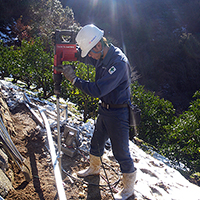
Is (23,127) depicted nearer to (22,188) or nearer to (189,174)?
(22,188)

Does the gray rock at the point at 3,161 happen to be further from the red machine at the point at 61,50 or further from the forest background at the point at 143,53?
the forest background at the point at 143,53

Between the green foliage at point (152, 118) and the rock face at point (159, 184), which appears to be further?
the green foliage at point (152, 118)

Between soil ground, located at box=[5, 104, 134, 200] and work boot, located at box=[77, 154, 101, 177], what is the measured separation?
0.24ft

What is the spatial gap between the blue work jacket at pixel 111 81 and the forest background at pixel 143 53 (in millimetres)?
768

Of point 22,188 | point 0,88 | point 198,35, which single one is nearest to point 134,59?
point 198,35

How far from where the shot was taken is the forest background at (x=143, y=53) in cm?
518

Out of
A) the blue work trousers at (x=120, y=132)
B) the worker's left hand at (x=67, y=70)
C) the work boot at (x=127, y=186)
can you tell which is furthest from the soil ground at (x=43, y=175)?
the worker's left hand at (x=67, y=70)

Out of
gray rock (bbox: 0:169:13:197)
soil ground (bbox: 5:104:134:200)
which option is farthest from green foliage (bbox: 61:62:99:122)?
gray rock (bbox: 0:169:13:197)

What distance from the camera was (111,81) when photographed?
6.88 ft

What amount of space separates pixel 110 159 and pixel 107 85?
5.38 ft

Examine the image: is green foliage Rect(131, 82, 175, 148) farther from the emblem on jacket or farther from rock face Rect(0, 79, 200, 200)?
the emblem on jacket

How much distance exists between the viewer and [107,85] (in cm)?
209

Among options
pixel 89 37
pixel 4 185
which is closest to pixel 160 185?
pixel 4 185

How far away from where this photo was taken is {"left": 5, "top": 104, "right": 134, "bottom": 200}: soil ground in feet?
7.13
